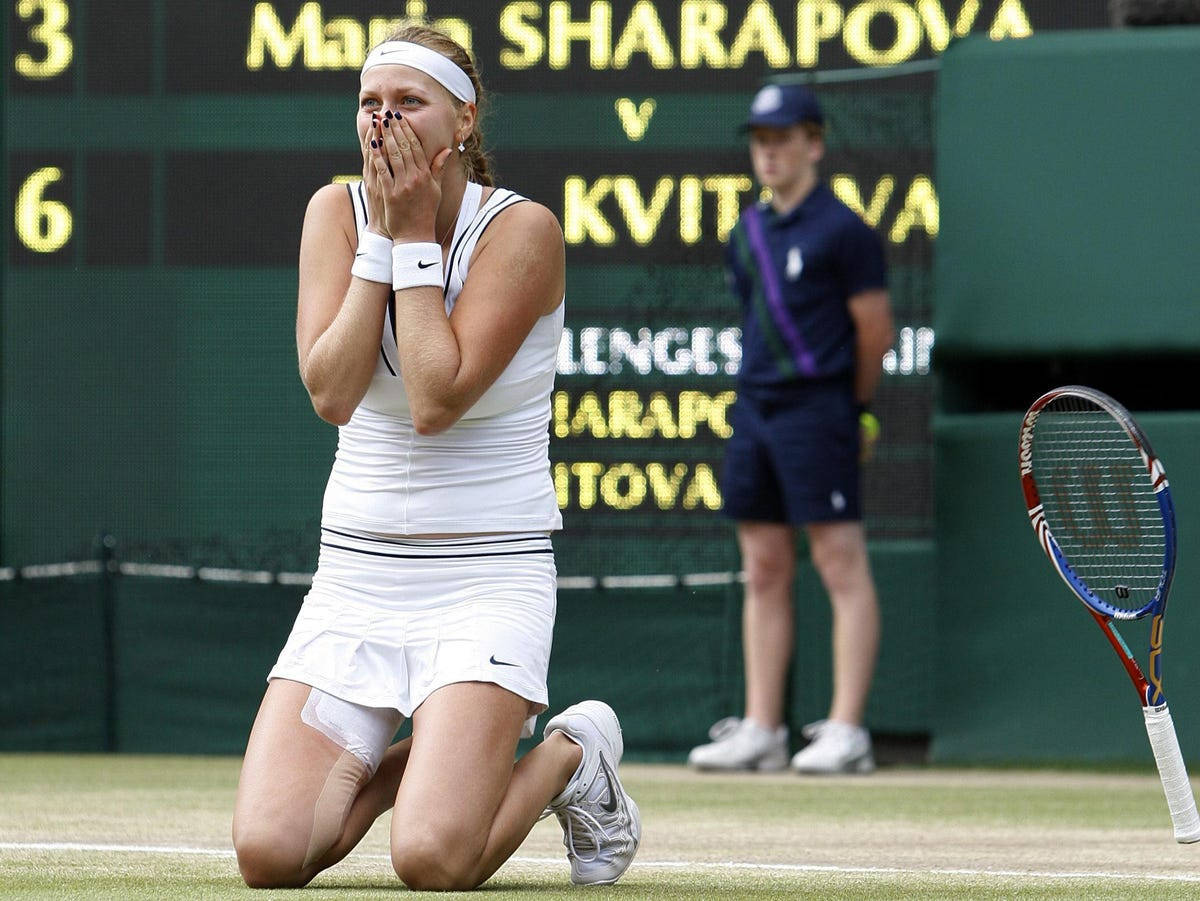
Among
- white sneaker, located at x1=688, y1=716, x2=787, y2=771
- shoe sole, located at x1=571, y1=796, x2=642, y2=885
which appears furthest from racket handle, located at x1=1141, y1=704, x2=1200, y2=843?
white sneaker, located at x1=688, y1=716, x2=787, y2=771

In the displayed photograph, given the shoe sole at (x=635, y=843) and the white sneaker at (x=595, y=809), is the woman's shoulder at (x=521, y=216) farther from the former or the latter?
the shoe sole at (x=635, y=843)

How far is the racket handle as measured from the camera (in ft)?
9.23

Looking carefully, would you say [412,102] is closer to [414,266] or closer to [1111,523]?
[414,266]

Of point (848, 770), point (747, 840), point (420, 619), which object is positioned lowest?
point (848, 770)

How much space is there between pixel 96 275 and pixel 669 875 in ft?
10.9

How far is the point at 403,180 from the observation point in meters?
2.98

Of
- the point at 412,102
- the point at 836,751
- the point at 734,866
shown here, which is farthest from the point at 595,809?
the point at 836,751

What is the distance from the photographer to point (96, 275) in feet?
19.6

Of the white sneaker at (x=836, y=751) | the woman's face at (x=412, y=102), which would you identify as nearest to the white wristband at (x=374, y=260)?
the woman's face at (x=412, y=102)

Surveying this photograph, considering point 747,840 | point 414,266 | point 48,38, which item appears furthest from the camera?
point 48,38

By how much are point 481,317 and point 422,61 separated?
1.21ft

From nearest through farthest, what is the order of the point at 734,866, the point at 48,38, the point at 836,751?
the point at 734,866 → the point at 836,751 → the point at 48,38

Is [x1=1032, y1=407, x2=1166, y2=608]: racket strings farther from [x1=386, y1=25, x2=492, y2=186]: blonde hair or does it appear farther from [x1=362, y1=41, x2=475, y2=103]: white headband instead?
[x1=362, y1=41, x2=475, y2=103]: white headband

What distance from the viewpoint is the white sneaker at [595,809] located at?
3020 mm
